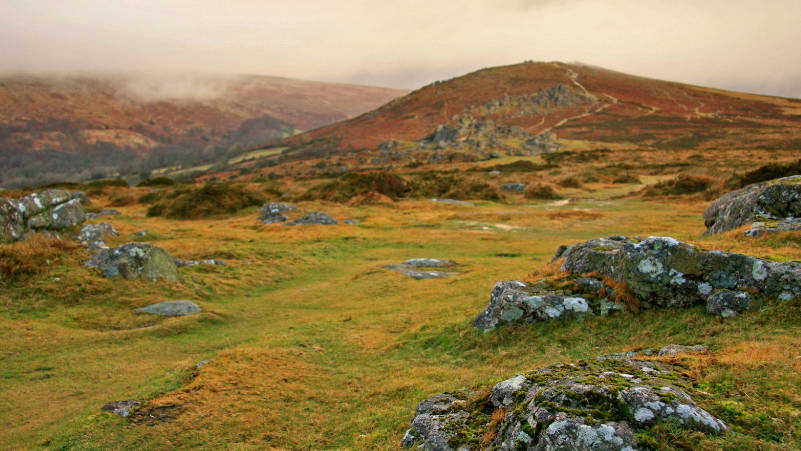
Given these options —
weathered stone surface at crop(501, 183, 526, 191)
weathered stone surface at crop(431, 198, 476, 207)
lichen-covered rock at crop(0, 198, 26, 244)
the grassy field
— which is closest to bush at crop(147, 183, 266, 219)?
weathered stone surface at crop(431, 198, 476, 207)

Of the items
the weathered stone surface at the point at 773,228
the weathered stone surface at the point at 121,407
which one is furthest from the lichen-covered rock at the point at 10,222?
the weathered stone surface at the point at 773,228

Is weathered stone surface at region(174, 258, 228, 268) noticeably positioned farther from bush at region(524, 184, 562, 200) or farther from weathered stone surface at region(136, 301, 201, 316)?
bush at region(524, 184, 562, 200)

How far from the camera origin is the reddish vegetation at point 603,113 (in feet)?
409

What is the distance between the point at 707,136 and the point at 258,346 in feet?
449

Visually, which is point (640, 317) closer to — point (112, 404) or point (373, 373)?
point (373, 373)

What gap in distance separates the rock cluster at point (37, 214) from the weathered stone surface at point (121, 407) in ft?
51.3

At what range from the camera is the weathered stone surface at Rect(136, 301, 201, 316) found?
51.6ft

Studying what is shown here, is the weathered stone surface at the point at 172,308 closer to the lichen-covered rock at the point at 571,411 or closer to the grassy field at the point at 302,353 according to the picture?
the grassy field at the point at 302,353

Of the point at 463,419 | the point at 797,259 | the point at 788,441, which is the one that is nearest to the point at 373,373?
the point at 463,419

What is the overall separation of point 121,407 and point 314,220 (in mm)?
29526

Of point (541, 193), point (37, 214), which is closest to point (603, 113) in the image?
point (541, 193)

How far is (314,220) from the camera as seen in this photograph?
3750 cm

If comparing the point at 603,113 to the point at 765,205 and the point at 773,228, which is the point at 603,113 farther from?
the point at 773,228

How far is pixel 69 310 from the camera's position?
15234 millimetres
